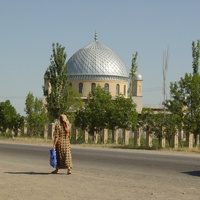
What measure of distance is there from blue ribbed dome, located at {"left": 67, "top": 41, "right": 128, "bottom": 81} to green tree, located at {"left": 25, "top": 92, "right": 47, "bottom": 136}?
88.6ft

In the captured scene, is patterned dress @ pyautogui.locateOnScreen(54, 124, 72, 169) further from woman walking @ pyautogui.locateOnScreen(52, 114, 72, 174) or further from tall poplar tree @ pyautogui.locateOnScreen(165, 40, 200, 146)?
tall poplar tree @ pyautogui.locateOnScreen(165, 40, 200, 146)

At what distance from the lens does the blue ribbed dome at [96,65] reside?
80125 millimetres

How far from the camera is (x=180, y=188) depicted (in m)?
10.7

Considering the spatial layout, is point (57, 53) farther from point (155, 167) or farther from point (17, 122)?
point (155, 167)

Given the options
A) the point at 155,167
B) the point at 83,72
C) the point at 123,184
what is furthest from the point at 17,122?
the point at 123,184

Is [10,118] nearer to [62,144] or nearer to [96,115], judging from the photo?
[96,115]

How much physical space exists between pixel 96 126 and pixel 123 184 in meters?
30.9

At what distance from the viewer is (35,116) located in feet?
169

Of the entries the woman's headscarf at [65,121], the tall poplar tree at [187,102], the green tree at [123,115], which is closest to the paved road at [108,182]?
the woman's headscarf at [65,121]

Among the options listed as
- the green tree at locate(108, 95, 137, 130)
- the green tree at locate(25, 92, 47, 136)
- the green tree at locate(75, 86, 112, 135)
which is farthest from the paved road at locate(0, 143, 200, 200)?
the green tree at locate(25, 92, 47, 136)

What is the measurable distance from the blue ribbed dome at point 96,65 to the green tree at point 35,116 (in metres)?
Result: 27.0

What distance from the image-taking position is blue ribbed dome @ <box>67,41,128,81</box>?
8012 cm

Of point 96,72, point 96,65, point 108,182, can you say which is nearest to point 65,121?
point 108,182

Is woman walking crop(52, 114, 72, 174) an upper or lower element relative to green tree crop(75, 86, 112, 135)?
lower
